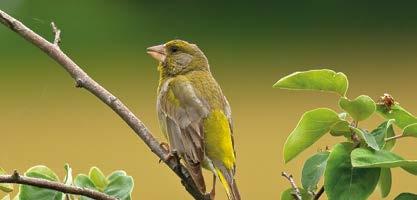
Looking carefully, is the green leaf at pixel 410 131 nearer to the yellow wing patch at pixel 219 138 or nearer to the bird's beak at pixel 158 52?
the yellow wing patch at pixel 219 138

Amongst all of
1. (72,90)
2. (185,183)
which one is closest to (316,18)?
(72,90)

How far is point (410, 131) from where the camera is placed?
1184 mm

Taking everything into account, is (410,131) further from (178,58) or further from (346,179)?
(178,58)

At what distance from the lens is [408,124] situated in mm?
1235

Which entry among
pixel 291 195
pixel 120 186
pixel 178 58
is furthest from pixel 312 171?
pixel 178 58

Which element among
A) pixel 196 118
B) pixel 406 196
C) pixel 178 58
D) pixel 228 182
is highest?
pixel 178 58

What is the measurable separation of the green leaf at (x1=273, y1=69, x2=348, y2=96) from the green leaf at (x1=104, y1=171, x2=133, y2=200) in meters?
0.21

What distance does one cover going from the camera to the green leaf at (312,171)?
4.10 feet

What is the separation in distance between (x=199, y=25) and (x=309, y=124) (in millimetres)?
6240

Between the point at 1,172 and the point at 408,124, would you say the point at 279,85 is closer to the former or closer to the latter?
the point at 408,124

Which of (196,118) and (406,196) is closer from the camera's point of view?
(406,196)

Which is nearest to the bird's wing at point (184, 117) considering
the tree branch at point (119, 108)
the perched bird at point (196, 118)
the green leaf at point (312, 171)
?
the perched bird at point (196, 118)

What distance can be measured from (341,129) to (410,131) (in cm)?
9

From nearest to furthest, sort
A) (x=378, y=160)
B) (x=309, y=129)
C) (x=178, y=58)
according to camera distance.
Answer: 1. (x=378, y=160)
2. (x=309, y=129)
3. (x=178, y=58)
